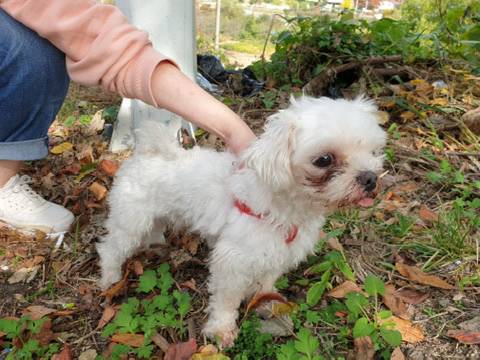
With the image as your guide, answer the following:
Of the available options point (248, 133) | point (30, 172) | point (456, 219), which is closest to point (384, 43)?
point (456, 219)

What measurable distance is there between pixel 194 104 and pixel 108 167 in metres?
1.34

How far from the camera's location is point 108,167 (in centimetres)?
335

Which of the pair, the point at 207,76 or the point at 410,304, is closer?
the point at 410,304

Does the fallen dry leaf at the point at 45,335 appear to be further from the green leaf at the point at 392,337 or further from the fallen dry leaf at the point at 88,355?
the green leaf at the point at 392,337

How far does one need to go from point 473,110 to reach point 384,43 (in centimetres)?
126

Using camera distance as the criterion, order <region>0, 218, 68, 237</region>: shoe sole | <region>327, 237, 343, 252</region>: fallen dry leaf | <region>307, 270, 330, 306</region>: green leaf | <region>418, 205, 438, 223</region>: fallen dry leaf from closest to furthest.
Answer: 1. <region>307, 270, 330, 306</region>: green leaf
2. <region>327, 237, 343, 252</region>: fallen dry leaf
3. <region>418, 205, 438, 223</region>: fallen dry leaf
4. <region>0, 218, 68, 237</region>: shoe sole

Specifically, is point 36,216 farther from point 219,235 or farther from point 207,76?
point 207,76

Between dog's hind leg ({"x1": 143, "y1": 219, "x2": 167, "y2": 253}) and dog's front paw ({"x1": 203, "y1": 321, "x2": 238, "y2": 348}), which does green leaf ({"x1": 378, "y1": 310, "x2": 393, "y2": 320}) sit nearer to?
dog's front paw ({"x1": 203, "y1": 321, "x2": 238, "y2": 348})

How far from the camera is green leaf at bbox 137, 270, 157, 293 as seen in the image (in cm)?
233

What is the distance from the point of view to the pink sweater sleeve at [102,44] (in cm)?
225

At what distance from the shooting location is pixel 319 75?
13.3 ft

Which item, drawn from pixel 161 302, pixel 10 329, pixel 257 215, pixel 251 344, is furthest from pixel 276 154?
pixel 10 329

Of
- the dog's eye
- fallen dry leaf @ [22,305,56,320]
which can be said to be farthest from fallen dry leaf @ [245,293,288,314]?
fallen dry leaf @ [22,305,56,320]

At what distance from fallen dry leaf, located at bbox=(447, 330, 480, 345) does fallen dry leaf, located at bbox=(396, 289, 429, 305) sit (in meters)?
0.24
